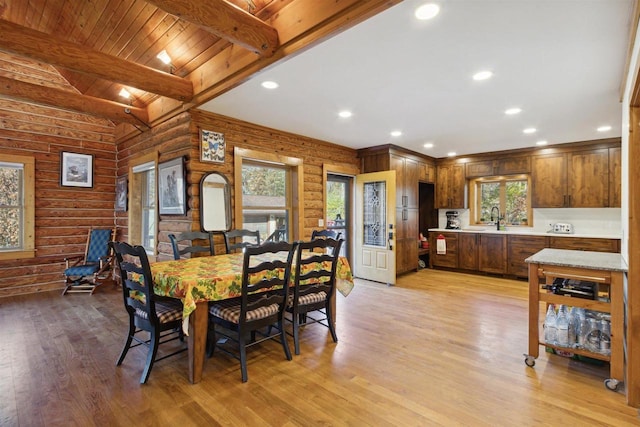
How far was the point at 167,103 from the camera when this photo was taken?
3.87 metres

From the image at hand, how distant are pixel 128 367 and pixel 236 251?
5.64ft

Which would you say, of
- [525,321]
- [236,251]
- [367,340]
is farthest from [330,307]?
[525,321]

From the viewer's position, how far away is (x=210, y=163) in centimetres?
375

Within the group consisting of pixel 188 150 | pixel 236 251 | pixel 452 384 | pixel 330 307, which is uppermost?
pixel 188 150

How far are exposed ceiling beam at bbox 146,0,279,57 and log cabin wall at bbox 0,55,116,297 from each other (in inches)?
179

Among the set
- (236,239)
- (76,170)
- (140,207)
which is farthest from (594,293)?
(76,170)

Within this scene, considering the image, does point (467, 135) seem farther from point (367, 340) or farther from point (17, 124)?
point (17, 124)

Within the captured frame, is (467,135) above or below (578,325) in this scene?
above

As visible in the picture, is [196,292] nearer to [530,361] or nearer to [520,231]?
[530,361]

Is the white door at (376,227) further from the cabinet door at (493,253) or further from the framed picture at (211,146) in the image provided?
the framed picture at (211,146)

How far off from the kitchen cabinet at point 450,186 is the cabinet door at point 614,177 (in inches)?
89.5

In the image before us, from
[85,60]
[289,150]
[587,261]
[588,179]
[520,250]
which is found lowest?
[520,250]

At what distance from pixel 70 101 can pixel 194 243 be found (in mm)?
2253

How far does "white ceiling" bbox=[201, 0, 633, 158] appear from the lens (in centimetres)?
195
